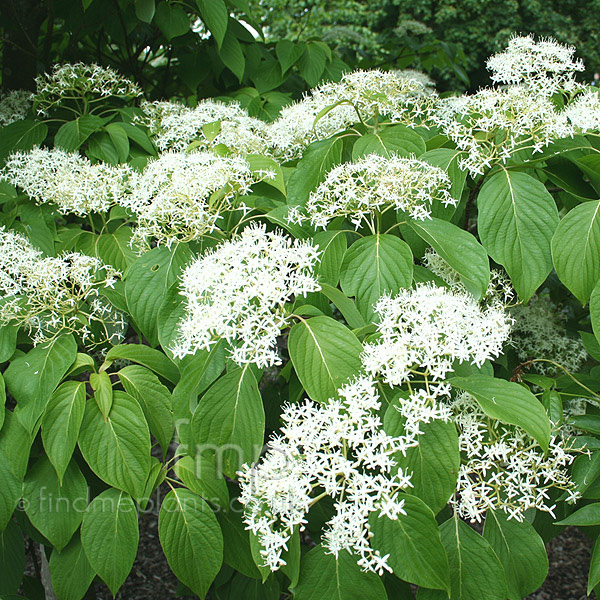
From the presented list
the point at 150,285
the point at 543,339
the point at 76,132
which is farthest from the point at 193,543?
the point at 76,132

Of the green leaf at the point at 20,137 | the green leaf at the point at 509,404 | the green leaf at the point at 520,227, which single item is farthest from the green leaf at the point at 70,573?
the green leaf at the point at 20,137

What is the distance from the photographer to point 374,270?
1262 millimetres

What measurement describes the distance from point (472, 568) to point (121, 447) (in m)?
0.75

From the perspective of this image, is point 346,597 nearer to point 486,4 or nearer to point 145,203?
point 145,203

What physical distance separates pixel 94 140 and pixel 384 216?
1.16m

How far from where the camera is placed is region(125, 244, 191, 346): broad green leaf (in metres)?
1.36

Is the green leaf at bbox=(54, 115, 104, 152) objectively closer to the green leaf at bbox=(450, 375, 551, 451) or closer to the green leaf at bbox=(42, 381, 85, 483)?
the green leaf at bbox=(42, 381, 85, 483)

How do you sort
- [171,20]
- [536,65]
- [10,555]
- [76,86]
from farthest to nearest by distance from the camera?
[171,20]
[76,86]
[536,65]
[10,555]

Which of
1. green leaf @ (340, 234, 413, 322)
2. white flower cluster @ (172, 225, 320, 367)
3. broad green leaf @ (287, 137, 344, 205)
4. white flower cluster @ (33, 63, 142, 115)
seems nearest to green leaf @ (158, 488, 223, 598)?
white flower cluster @ (172, 225, 320, 367)

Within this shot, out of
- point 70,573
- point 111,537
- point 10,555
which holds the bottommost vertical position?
point 10,555

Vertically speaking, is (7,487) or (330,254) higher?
(330,254)

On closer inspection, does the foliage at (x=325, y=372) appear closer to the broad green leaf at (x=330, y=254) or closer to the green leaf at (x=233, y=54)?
the broad green leaf at (x=330, y=254)

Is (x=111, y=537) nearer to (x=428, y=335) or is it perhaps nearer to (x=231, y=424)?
(x=231, y=424)

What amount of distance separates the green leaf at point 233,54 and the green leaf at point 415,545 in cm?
206
